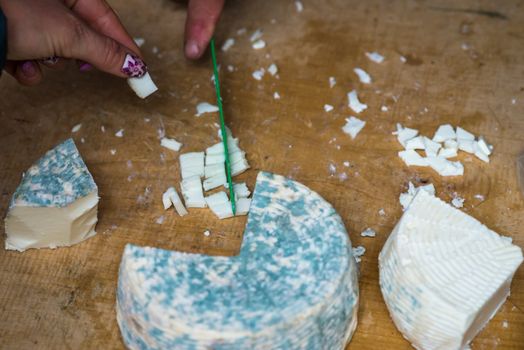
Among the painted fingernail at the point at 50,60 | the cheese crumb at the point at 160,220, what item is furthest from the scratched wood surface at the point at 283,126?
the painted fingernail at the point at 50,60

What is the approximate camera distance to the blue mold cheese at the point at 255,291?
1729 mm

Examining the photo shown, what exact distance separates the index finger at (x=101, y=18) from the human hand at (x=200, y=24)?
22 cm

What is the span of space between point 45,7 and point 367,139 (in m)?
1.04

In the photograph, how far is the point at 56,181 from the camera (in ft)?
6.85

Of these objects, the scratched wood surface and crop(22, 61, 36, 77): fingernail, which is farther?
crop(22, 61, 36, 77): fingernail

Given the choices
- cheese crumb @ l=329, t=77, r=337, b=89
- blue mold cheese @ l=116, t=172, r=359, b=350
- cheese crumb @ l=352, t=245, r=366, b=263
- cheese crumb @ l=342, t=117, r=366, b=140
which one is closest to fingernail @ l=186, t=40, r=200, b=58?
cheese crumb @ l=329, t=77, r=337, b=89

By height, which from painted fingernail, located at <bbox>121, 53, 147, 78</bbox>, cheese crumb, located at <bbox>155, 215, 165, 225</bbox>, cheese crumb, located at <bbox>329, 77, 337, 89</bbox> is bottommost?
cheese crumb, located at <bbox>155, 215, 165, 225</bbox>

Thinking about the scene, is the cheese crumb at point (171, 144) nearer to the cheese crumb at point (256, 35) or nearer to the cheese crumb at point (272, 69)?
the cheese crumb at point (272, 69)

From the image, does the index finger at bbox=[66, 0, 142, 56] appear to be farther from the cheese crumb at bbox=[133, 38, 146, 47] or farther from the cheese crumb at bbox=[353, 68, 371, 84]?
the cheese crumb at bbox=[353, 68, 371, 84]

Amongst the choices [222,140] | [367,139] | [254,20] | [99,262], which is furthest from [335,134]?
[99,262]

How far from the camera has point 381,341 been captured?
1.93 m

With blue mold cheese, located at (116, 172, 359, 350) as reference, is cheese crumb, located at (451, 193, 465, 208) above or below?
below

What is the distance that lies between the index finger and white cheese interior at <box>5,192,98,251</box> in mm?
581

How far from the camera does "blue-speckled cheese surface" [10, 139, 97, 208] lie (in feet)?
6.68
